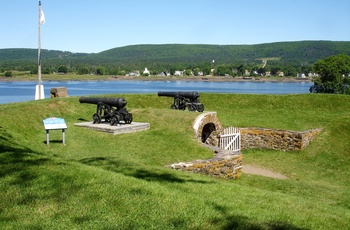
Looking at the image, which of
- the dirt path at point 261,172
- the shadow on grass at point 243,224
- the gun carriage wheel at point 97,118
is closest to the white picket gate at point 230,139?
the dirt path at point 261,172

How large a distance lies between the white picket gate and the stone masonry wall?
717 millimetres

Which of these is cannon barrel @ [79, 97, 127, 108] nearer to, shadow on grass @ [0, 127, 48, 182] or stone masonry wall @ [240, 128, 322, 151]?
stone masonry wall @ [240, 128, 322, 151]

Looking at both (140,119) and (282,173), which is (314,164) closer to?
(282,173)

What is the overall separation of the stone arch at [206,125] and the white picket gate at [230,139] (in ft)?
1.22

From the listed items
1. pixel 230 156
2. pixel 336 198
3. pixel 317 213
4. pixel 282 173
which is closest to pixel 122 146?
pixel 230 156

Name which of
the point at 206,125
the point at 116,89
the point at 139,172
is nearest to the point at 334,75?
the point at 116,89

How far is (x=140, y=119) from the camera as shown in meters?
17.7

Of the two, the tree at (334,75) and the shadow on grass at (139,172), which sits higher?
the tree at (334,75)

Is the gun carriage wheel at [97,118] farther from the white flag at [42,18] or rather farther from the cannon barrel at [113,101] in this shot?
the white flag at [42,18]

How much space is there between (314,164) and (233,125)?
4.62 m

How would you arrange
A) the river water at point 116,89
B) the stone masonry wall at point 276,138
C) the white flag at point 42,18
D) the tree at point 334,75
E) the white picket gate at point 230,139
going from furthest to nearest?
the tree at point 334,75 < the river water at point 116,89 < the white flag at point 42,18 < the stone masonry wall at point 276,138 < the white picket gate at point 230,139

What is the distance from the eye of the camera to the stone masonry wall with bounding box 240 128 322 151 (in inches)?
690

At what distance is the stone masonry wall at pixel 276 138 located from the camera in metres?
17.5

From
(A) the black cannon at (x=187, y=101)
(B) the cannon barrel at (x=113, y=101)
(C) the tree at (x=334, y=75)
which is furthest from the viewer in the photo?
(C) the tree at (x=334, y=75)
